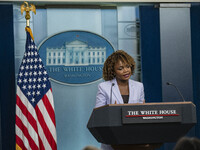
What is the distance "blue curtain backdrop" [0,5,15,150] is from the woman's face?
248cm

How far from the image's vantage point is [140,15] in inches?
249

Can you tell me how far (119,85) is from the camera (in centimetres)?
389

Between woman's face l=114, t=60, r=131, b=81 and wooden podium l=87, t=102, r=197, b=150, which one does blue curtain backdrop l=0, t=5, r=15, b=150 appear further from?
wooden podium l=87, t=102, r=197, b=150

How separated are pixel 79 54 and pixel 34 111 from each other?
130cm

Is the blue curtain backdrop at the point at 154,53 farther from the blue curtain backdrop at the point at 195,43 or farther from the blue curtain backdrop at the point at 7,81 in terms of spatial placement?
the blue curtain backdrop at the point at 7,81

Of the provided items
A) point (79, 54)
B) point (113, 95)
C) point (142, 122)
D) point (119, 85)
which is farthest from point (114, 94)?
point (79, 54)

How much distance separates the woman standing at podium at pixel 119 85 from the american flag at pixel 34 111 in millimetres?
1568


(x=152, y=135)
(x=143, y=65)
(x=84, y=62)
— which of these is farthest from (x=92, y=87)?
(x=152, y=135)

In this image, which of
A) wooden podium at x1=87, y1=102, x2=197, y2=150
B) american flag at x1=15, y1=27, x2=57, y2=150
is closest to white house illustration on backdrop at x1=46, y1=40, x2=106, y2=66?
american flag at x1=15, y1=27, x2=57, y2=150

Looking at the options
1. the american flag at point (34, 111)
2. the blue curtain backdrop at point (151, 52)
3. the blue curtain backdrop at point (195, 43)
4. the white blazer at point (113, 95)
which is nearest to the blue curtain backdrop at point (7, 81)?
the american flag at point (34, 111)

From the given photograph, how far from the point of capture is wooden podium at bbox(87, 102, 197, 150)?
3.13 metres

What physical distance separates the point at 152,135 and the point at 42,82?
248 centimetres

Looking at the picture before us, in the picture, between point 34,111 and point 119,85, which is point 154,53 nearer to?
point 34,111

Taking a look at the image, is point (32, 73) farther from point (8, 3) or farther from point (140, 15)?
point (140, 15)
